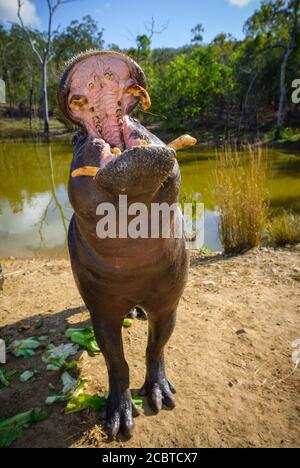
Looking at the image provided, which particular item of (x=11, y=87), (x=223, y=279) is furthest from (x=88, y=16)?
(x=223, y=279)

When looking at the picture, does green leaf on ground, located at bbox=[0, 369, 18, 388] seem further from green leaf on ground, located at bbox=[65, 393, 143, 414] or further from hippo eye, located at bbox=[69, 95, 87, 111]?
hippo eye, located at bbox=[69, 95, 87, 111]

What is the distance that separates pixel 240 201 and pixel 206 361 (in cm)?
259

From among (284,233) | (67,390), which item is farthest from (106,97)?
(284,233)

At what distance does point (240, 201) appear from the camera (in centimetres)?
471

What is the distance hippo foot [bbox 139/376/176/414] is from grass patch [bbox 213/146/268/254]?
115 inches

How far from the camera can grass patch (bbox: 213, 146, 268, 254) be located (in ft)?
15.1

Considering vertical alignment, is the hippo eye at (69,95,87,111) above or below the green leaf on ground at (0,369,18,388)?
above

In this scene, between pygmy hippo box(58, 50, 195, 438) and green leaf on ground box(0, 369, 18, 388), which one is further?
green leaf on ground box(0, 369, 18, 388)

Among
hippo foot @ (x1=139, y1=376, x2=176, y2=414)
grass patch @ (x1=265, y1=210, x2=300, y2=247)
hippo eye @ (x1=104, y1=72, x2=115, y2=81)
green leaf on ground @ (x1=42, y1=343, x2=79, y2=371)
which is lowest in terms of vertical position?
green leaf on ground @ (x1=42, y1=343, x2=79, y2=371)

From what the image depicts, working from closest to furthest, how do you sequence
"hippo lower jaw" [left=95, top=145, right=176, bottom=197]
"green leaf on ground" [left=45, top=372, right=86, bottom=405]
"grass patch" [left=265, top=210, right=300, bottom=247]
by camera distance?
"hippo lower jaw" [left=95, top=145, right=176, bottom=197], "green leaf on ground" [left=45, top=372, right=86, bottom=405], "grass patch" [left=265, top=210, right=300, bottom=247]

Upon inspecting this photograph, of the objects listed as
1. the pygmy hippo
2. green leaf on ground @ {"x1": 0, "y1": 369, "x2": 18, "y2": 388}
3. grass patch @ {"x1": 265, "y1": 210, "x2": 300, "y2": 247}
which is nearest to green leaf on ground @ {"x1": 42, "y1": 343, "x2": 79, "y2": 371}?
green leaf on ground @ {"x1": 0, "y1": 369, "x2": 18, "y2": 388}

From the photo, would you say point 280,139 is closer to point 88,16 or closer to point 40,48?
point 40,48

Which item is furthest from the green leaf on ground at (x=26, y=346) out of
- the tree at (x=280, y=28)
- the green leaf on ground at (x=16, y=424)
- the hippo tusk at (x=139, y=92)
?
the tree at (x=280, y=28)

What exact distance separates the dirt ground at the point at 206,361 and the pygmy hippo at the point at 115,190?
367 mm
